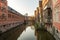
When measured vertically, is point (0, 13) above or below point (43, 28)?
above

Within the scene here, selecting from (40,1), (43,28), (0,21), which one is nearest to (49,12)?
(43,28)

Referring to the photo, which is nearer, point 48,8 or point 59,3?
point 59,3

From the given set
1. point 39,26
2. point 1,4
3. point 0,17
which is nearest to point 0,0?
point 1,4

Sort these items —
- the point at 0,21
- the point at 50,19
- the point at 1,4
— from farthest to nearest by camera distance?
1. the point at 1,4
2. the point at 0,21
3. the point at 50,19

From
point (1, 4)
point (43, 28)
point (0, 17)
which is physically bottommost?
point (43, 28)

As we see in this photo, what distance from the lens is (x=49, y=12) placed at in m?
28.5

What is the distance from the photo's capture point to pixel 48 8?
1121 inches

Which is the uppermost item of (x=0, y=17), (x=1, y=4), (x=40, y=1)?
(x=40, y=1)

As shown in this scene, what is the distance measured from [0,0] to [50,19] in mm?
11217

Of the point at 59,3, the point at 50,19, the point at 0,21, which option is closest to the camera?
the point at 59,3

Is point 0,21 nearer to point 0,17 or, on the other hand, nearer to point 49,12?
point 0,17

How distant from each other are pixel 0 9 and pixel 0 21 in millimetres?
2699

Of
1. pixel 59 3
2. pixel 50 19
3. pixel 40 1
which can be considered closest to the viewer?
pixel 59 3

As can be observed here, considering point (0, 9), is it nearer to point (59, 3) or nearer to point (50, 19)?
point (50, 19)
